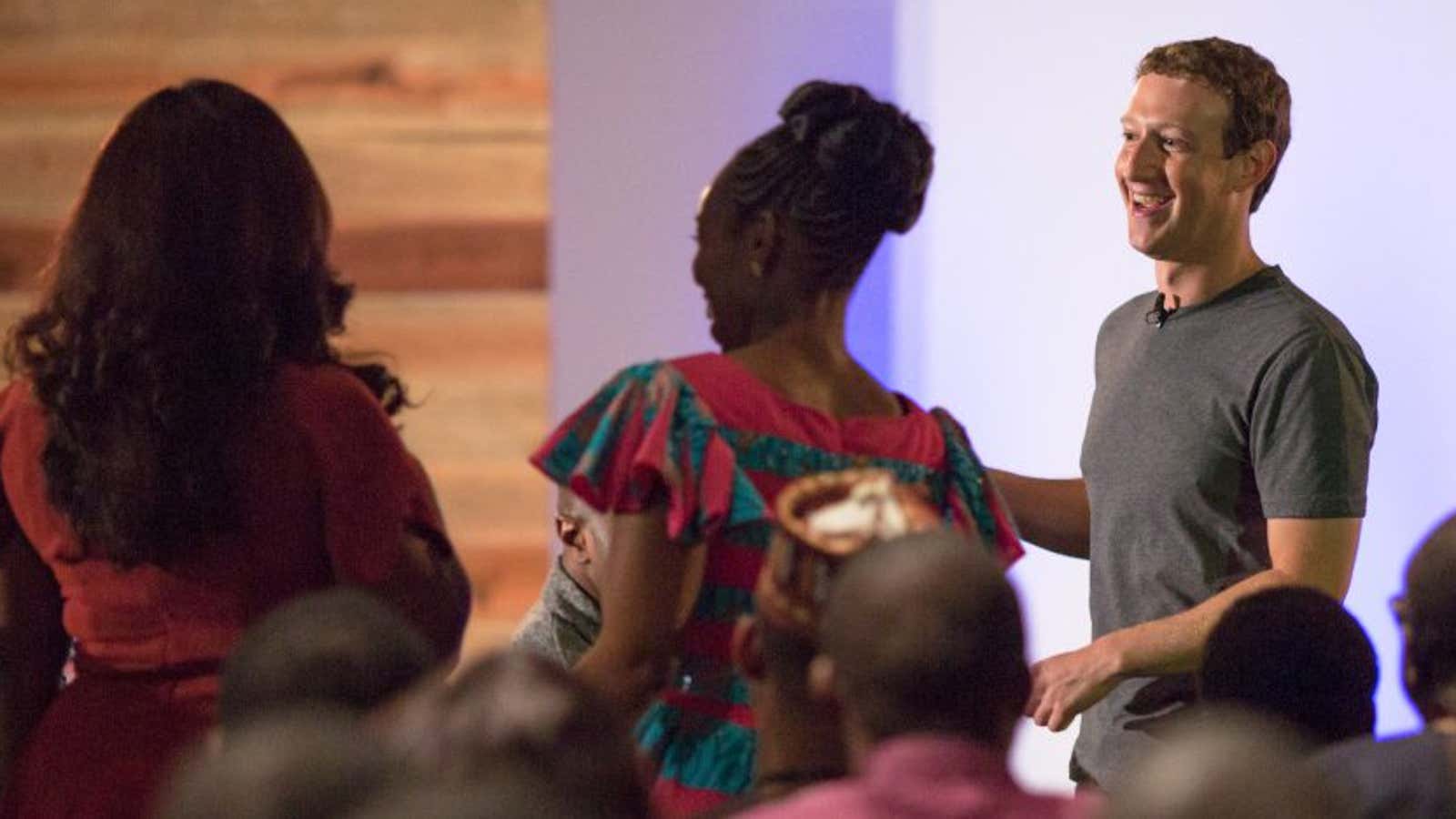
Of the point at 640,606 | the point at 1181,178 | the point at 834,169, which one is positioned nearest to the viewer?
the point at 640,606

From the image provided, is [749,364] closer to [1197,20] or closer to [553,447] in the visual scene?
[553,447]

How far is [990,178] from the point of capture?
3.90 m

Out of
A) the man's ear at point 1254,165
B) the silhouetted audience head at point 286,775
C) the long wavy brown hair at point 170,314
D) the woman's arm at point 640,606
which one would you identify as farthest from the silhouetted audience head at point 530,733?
the man's ear at point 1254,165

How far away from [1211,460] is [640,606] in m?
0.98

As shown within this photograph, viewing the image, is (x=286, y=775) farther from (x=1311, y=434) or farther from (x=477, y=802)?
(x=1311, y=434)

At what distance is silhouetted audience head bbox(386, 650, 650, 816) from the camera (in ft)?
4.34

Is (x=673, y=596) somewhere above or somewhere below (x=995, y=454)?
above

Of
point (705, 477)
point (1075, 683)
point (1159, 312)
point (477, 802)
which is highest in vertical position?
point (477, 802)

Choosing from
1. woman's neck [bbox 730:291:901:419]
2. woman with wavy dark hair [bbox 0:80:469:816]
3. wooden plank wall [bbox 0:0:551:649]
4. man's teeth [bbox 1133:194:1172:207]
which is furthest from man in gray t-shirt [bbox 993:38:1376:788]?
wooden plank wall [bbox 0:0:551:649]

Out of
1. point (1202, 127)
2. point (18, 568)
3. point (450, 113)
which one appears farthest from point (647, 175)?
point (18, 568)

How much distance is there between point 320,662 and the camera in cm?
160

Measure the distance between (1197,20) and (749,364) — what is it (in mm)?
1834

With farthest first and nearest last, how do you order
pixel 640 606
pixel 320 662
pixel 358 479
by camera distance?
pixel 358 479, pixel 640 606, pixel 320 662

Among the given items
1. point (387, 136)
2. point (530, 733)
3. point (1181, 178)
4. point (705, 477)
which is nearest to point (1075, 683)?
point (1181, 178)
